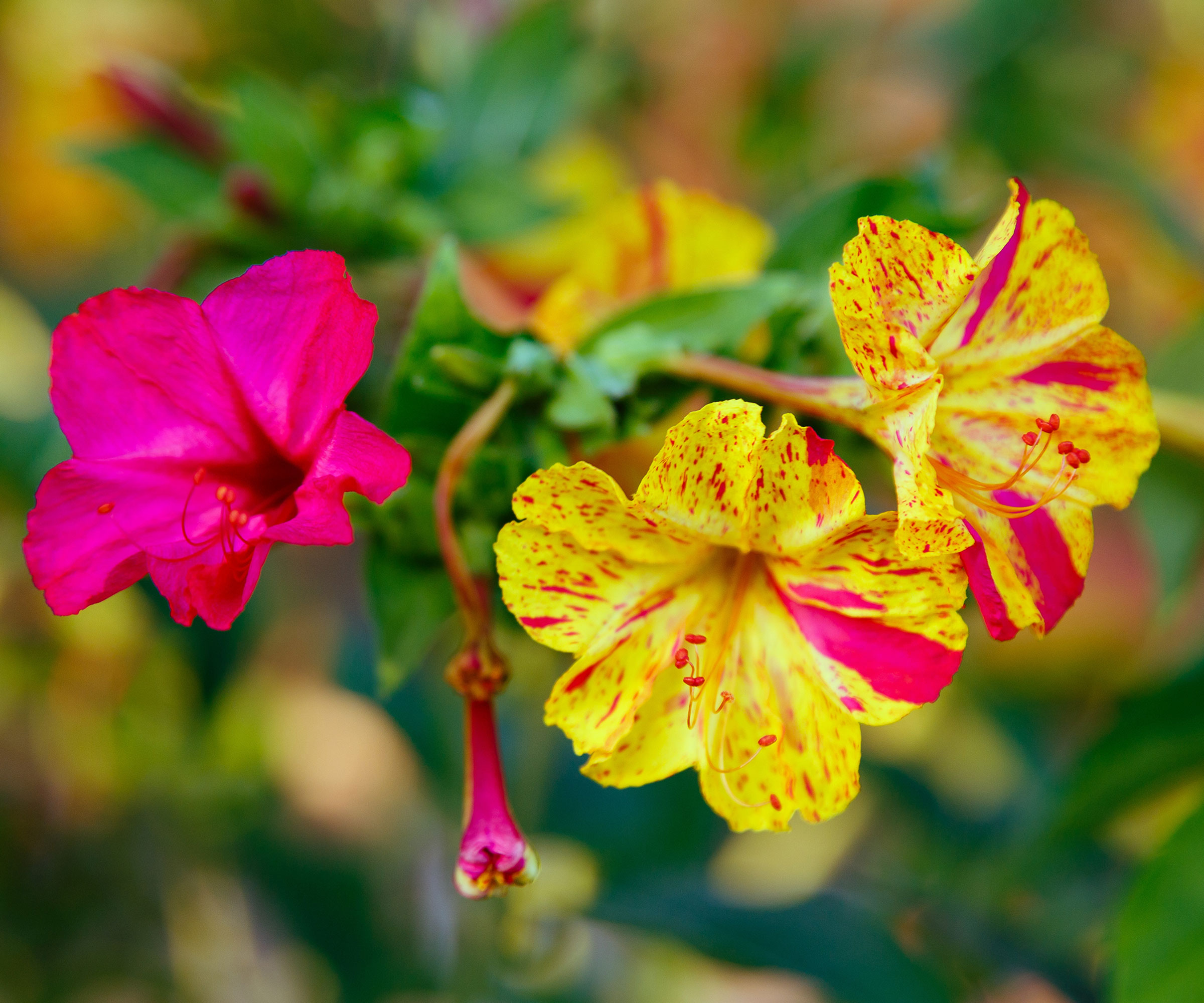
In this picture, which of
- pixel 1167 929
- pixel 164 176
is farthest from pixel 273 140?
pixel 1167 929

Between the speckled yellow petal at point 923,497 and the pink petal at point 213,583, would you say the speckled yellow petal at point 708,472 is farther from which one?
the pink petal at point 213,583

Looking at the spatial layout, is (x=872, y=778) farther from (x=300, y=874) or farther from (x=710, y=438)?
(x=710, y=438)

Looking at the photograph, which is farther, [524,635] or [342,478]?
[524,635]

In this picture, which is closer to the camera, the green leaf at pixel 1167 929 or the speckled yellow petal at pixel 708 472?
the speckled yellow petal at pixel 708 472

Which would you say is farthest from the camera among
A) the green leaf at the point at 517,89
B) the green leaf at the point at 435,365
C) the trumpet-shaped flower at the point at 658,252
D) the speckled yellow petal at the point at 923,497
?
the green leaf at the point at 517,89

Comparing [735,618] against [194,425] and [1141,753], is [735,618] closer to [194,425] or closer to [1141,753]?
[194,425]

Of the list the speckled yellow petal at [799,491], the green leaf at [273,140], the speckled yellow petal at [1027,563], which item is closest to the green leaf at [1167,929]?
the speckled yellow petal at [1027,563]
